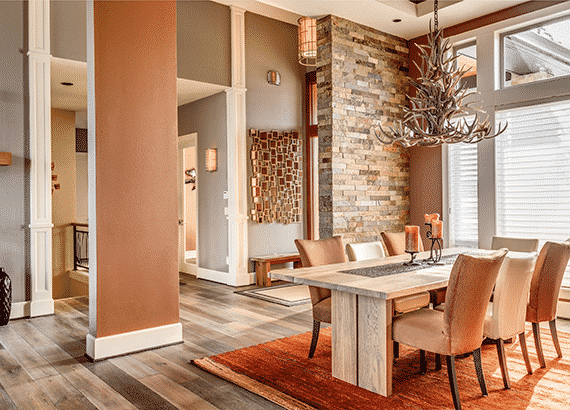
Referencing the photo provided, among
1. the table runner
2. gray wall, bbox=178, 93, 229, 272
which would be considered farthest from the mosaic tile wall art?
the table runner

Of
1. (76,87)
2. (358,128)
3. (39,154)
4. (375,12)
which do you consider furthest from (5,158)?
(375,12)

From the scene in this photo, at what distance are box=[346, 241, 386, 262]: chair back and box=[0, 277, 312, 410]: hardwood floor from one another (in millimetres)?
899

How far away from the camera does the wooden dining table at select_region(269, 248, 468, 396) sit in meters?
2.62

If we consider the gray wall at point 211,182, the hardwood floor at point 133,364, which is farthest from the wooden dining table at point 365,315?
the gray wall at point 211,182

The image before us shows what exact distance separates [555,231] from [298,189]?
11.4ft

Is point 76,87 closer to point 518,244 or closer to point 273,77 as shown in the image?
point 273,77

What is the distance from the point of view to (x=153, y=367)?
10.5 ft

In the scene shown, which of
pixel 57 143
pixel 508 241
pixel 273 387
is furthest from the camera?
pixel 57 143

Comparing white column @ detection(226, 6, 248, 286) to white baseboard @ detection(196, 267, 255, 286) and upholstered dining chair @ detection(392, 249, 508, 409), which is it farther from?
upholstered dining chair @ detection(392, 249, 508, 409)

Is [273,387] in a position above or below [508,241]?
below

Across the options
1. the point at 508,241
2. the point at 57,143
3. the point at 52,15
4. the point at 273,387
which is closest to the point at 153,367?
the point at 273,387

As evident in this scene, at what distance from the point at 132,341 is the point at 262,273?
9.59 feet

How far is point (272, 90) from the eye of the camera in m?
6.75

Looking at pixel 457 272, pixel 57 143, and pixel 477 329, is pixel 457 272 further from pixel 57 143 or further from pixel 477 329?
pixel 57 143
